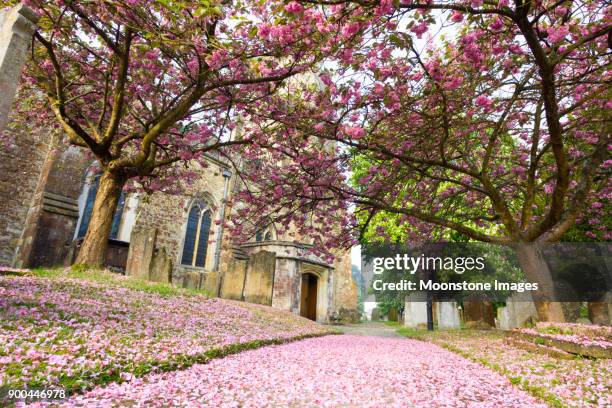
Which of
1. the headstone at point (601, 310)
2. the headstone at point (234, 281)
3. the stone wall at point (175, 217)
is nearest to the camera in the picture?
the headstone at point (234, 281)

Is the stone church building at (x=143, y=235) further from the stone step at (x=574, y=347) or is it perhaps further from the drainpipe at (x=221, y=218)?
the stone step at (x=574, y=347)

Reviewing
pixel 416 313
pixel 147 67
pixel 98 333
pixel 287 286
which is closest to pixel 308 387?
pixel 98 333

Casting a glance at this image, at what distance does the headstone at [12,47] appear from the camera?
326cm

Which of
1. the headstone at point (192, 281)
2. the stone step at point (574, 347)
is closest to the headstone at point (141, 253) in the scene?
the headstone at point (192, 281)

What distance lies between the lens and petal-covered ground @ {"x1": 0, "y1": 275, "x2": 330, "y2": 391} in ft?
9.16

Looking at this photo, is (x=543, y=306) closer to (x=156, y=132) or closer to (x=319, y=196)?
(x=319, y=196)

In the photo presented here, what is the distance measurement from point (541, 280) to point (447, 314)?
16295mm

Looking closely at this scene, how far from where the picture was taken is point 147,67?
335 inches

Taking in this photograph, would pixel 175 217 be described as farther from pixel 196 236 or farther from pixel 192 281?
pixel 192 281

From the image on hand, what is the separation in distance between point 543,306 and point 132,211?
59.0ft

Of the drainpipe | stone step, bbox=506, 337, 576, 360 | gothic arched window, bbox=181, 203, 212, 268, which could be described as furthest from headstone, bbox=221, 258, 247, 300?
stone step, bbox=506, 337, 576, 360

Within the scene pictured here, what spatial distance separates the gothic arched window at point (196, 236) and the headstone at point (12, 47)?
1673cm

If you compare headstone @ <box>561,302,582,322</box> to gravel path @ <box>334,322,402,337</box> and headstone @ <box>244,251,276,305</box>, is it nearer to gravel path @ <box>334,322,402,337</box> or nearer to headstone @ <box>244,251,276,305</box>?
gravel path @ <box>334,322,402,337</box>

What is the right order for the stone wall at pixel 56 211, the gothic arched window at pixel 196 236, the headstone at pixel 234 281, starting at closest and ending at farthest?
the stone wall at pixel 56 211 → the headstone at pixel 234 281 → the gothic arched window at pixel 196 236
